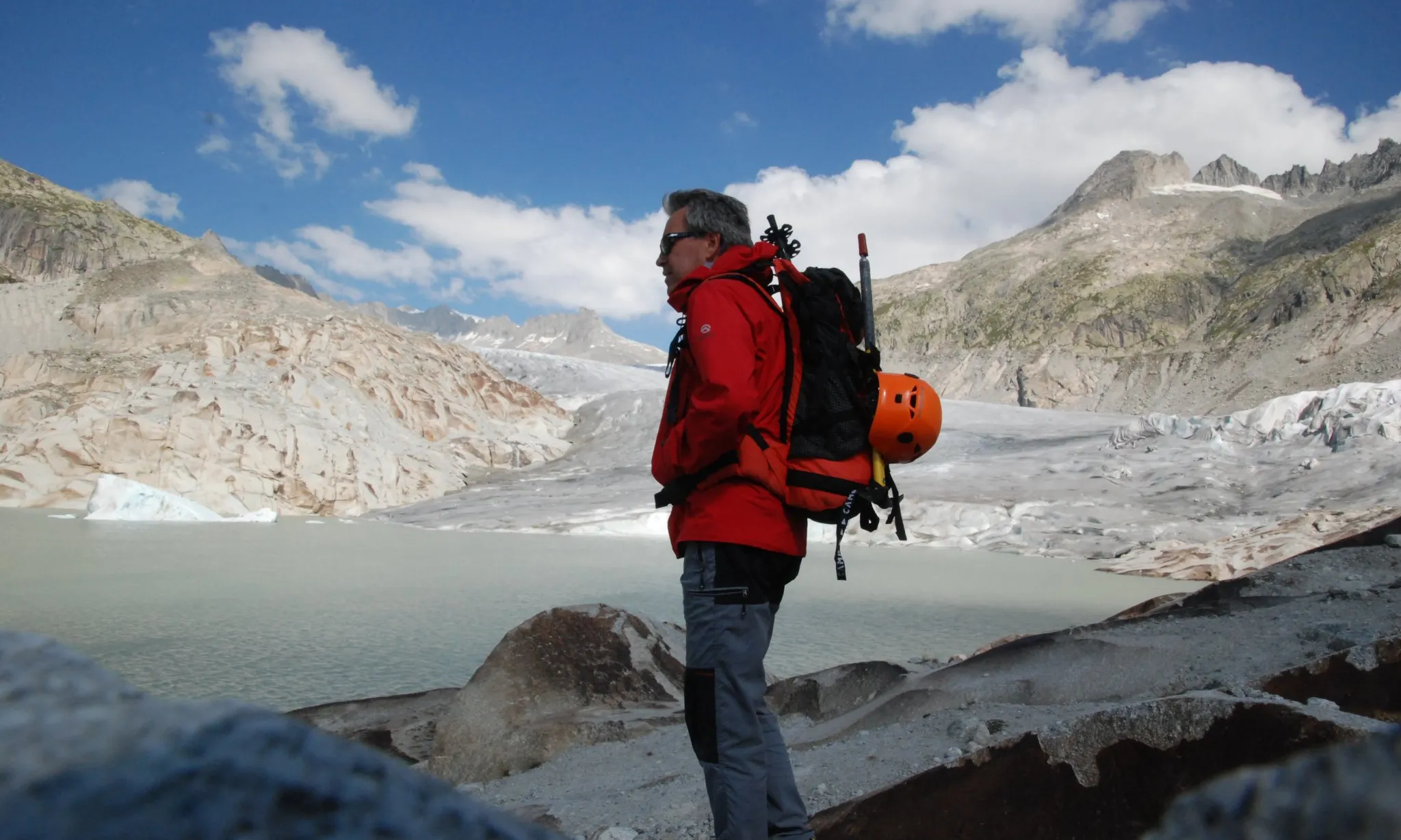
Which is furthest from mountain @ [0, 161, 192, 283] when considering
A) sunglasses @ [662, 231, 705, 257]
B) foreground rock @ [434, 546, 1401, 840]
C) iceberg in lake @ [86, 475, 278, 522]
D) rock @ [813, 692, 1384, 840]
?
rock @ [813, 692, 1384, 840]

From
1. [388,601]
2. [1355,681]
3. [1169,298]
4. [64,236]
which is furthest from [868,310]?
[1169,298]

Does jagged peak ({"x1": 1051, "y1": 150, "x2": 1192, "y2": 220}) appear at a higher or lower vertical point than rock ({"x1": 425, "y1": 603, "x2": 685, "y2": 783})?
higher

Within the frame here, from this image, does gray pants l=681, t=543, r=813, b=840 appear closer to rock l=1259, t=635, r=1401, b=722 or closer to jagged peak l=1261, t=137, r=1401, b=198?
A: rock l=1259, t=635, r=1401, b=722

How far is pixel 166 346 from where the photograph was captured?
92.3 feet

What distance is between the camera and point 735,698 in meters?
2.14

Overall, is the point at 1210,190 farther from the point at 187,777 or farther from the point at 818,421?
the point at 187,777

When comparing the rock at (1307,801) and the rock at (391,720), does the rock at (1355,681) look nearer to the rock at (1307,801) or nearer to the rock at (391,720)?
the rock at (1307,801)

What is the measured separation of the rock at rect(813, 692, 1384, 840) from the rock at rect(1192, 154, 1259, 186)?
13057cm

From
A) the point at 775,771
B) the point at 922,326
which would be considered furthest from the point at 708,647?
the point at 922,326

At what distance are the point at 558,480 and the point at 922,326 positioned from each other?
6284cm

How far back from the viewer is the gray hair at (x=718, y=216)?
101 inches

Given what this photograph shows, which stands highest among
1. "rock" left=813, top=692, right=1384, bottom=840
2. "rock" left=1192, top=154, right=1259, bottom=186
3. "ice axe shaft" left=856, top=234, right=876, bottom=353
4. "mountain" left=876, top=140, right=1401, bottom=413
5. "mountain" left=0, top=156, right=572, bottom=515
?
"rock" left=1192, top=154, right=1259, bottom=186

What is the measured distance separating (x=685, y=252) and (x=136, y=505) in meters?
19.7

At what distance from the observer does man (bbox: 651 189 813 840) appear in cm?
213
